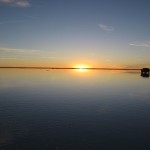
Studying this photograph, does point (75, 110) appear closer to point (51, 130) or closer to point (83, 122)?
point (83, 122)

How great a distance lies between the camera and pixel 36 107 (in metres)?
36.4

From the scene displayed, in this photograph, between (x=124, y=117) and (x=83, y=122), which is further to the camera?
(x=124, y=117)

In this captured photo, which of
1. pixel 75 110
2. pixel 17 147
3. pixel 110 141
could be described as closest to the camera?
pixel 17 147

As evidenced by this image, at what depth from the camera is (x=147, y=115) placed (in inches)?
1252

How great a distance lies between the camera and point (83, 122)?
27.7 m

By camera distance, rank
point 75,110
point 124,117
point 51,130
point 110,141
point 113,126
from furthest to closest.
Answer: point 75,110 → point 124,117 → point 113,126 → point 51,130 → point 110,141

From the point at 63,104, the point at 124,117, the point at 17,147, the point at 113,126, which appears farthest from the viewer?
the point at 63,104

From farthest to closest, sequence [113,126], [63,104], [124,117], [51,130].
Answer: [63,104]
[124,117]
[113,126]
[51,130]

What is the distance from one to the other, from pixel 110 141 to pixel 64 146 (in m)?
4.00

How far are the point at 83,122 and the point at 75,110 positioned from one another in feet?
23.1

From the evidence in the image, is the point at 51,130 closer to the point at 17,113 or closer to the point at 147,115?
the point at 17,113

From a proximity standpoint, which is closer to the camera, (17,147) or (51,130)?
(17,147)

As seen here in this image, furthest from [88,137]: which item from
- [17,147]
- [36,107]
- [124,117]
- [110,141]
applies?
[36,107]

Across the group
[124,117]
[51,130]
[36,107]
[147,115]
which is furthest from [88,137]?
[36,107]
